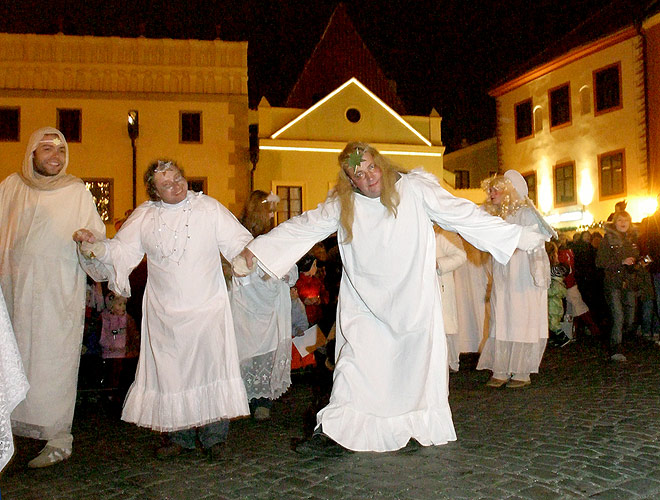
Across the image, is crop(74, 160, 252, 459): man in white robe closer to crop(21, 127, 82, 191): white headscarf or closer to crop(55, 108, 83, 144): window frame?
crop(21, 127, 82, 191): white headscarf

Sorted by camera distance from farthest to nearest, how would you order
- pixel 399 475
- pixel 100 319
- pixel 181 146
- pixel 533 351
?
pixel 181 146 → pixel 100 319 → pixel 533 351 → pixel 399 475

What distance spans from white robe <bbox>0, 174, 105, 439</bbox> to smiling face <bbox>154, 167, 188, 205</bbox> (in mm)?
609

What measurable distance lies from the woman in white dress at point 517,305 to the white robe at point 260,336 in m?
2.51

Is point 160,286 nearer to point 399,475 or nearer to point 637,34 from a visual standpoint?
point 399,475

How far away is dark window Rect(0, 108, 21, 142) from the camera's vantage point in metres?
24.9

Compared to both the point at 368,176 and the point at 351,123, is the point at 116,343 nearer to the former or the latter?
the point at 368,176

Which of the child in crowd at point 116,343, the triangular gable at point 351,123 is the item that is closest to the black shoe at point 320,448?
the child in crowd at point 116,343

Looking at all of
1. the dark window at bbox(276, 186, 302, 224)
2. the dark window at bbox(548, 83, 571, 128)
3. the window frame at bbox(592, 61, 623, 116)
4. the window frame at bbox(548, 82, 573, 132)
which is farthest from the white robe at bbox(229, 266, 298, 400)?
the dark window at bbox(548, 83, 571, 128)

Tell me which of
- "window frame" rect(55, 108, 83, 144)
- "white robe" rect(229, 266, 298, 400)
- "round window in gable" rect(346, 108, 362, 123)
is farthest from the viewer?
"round window in gable" rect(346, 108, 362, 123)

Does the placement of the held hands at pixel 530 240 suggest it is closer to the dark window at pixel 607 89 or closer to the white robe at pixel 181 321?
the white robe at pixel 181 321

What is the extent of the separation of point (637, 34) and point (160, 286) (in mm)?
24157

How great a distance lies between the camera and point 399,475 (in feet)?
14.1

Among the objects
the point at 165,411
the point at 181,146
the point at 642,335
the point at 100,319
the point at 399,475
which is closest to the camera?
the point at 399,475

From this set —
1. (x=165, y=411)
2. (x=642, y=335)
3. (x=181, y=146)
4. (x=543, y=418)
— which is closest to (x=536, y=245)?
(x=543, y=418)
